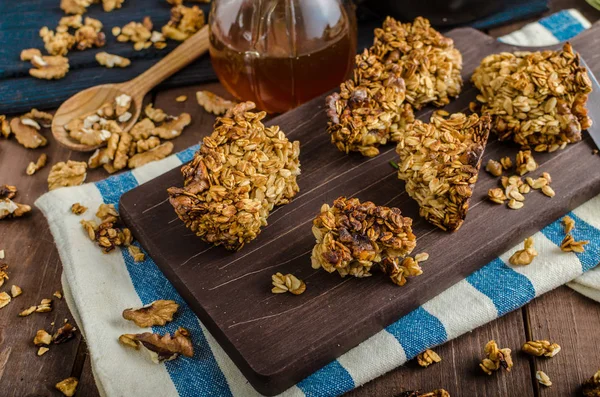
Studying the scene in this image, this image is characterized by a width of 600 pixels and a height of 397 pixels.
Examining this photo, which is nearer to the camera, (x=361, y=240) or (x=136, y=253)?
(x=361, y=240)

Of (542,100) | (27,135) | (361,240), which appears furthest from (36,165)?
(542,100)

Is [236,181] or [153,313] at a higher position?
[236,181]

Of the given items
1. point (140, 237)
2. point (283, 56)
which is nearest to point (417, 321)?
point (140, 237)

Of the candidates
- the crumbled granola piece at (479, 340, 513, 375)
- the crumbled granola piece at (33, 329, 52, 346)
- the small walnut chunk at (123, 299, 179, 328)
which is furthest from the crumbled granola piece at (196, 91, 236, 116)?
the crumbled granola piece at (479, 340, 513, 375)

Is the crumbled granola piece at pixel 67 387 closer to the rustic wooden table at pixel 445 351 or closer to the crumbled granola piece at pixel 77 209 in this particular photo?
the rustic wooden table at pixel 445 351

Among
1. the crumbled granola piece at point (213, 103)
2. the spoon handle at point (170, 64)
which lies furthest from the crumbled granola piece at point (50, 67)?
the crumbled granola piece at point (213, 103)

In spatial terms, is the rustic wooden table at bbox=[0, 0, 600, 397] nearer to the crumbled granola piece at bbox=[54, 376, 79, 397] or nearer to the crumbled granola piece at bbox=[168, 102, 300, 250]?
the crumbled granola piece at bbox=[54, 376, 79, 397]

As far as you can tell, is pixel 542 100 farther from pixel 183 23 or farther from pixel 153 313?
pixel 183 23
